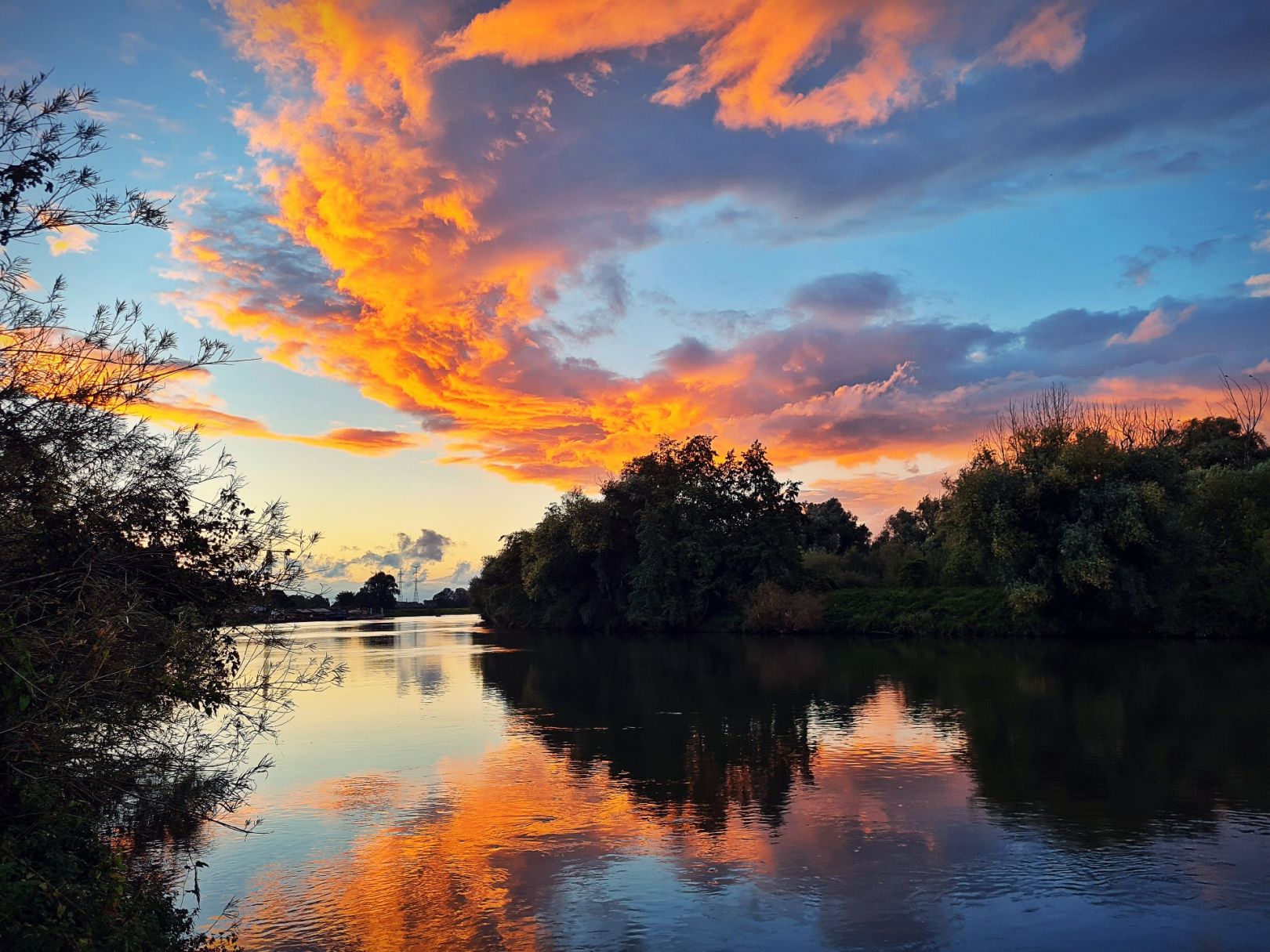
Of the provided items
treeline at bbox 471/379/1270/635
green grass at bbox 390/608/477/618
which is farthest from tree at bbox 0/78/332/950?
green grass at bbox 390/608/477/618

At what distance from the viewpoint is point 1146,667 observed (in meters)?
33.4

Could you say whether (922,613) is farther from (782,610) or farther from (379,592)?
(379,592)

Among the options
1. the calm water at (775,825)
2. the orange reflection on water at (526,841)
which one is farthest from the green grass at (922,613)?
the orange reflection on water at (526,841)

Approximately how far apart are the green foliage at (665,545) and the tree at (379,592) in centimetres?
9117

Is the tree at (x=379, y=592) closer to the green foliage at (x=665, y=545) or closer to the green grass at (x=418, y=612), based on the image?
the green grass at (x=418, y=612)

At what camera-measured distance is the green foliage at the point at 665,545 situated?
6931cm

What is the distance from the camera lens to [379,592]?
559 feet

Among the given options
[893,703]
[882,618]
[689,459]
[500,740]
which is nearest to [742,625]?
[882,618]

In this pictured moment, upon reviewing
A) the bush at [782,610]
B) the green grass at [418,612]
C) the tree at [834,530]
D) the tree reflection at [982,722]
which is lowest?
the tree reflection at [982,722]

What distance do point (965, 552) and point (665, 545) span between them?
24841 millimetres

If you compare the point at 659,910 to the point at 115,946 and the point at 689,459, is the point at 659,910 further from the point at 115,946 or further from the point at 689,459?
the point at 689,459

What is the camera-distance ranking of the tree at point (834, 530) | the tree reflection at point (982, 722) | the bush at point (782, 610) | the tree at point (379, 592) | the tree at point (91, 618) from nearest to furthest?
the tree at point (91, 618), the tree reflection at point (982, 722), the bush at point (782, 610), the tree at point (834, 530), the tree at point (379, 592)

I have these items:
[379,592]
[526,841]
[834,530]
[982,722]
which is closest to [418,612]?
[379,592]

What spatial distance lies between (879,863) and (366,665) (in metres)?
38.3
